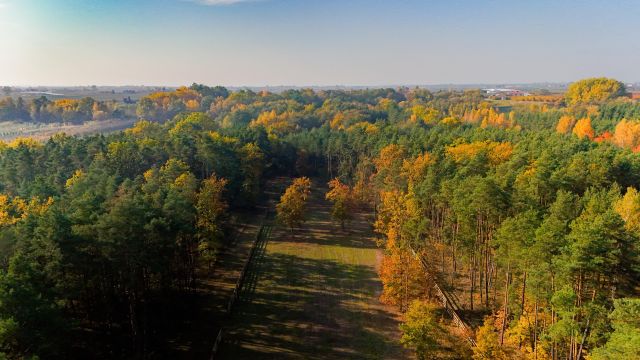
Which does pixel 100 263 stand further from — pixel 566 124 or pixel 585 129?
pixel 566 124

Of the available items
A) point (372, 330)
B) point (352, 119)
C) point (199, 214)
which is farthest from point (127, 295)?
point (352, 119)

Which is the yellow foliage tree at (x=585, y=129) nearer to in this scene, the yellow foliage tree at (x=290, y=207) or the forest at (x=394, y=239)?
the forest at (x=394, y=239)

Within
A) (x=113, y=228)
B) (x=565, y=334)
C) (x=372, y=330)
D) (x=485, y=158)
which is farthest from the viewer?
(x=485, y=158)

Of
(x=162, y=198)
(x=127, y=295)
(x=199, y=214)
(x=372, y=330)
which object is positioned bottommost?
(x=372, y=330)

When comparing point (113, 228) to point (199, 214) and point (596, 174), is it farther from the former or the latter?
point (596, 174)

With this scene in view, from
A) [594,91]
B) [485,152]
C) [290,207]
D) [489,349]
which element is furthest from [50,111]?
[594,91]

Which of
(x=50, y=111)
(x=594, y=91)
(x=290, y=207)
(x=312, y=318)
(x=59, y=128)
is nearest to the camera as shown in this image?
(x=312, y=318)

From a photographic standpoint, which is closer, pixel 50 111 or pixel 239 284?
pixel 239 284

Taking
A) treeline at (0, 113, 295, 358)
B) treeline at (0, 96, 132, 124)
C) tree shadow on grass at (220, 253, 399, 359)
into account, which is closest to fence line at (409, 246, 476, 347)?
tree shadow on grass at (220, 253, 399, 359)
